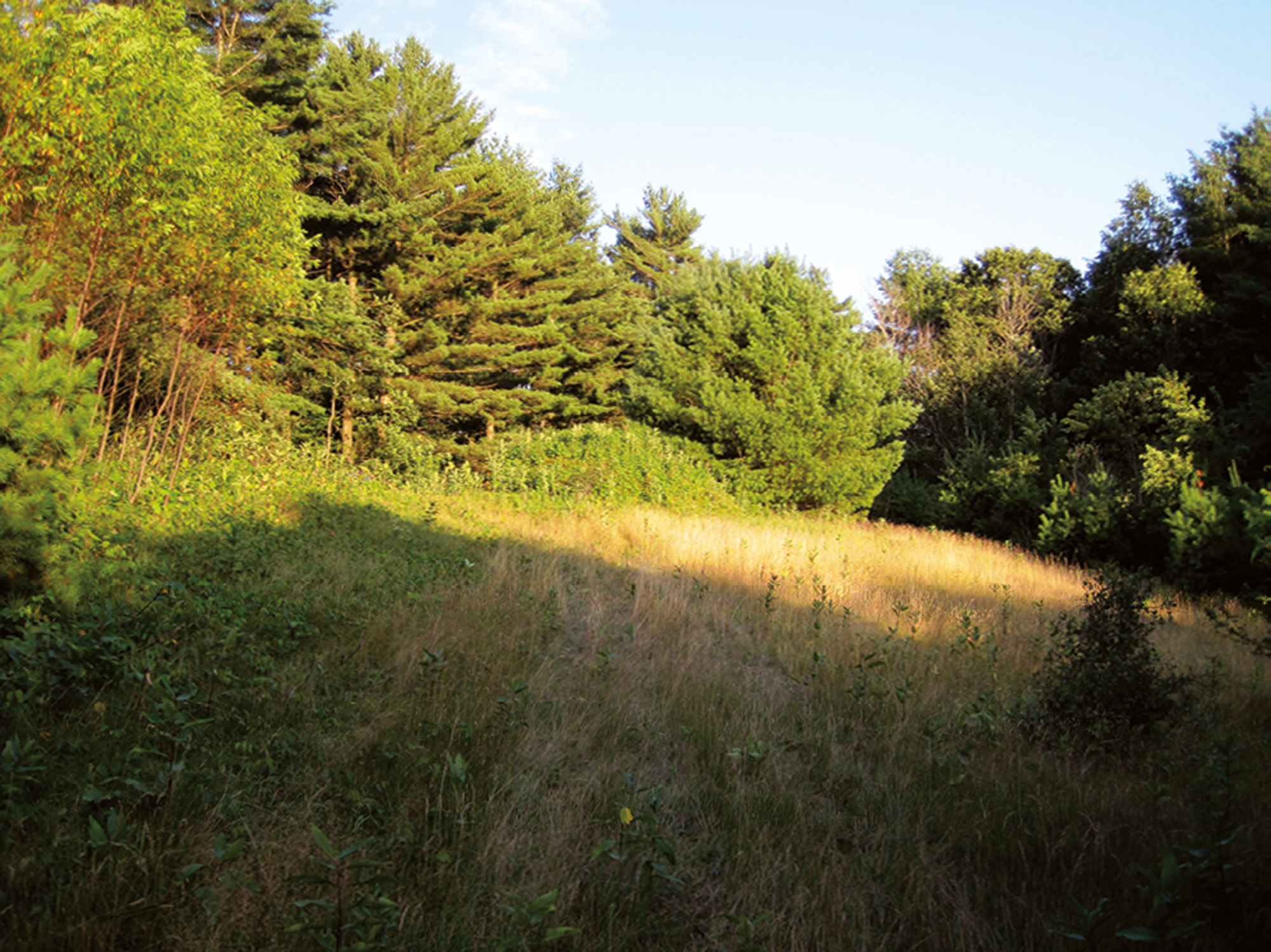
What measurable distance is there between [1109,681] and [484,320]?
22421 mm

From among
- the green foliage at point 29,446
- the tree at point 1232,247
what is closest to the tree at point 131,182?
the green foliage at point 29,446

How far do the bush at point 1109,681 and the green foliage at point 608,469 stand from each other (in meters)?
9.49

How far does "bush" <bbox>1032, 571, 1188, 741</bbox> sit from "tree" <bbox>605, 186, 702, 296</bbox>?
108ft

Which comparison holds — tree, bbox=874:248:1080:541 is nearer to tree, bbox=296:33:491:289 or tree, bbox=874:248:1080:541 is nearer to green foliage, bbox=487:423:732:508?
green foliage, bbox=487:423:732:508

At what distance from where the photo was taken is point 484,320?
78.8ft

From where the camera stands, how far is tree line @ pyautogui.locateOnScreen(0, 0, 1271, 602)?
309 inches

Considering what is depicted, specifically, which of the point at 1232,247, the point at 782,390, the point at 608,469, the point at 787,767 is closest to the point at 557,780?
the point at 787,767

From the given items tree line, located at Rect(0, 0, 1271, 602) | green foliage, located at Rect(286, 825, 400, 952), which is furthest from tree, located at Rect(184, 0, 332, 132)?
green foliage, located at Rect(286, 825, 400, 952)

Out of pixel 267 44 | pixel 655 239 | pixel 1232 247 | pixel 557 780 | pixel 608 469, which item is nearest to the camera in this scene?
pixel 557 780

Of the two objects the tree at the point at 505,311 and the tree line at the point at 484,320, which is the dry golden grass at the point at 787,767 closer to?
the tree line at the point at 484,320

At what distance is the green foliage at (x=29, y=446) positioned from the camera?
338 centimetres

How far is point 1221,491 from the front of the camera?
12305 mm

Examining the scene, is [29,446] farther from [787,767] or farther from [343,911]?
[787,767]

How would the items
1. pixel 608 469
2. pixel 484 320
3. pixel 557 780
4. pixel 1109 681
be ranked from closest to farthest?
pixel 557 780 < pixel 1109 681 < pixel 608 469 < pixel 484 320
